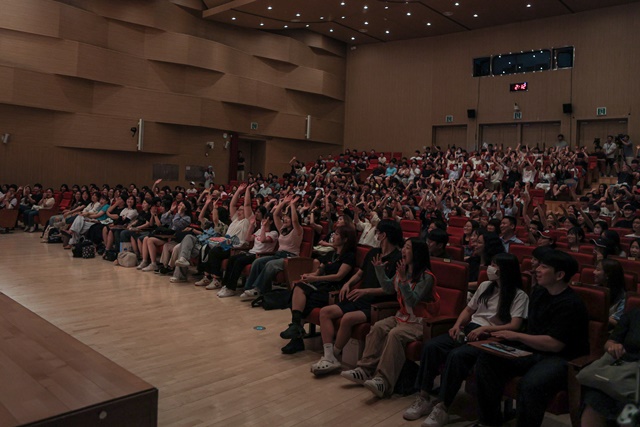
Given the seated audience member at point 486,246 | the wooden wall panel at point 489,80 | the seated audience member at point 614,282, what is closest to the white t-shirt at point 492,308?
the seated audience member at point 614,282

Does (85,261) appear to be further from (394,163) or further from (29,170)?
(394,163)

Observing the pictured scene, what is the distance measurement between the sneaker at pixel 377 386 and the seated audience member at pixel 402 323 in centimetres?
3

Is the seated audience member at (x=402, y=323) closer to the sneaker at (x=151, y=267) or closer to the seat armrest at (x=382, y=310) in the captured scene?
the seat armrest at (x=382, y=310)

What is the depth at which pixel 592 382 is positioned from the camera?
233cm

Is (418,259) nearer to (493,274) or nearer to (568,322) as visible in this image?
(493,274)

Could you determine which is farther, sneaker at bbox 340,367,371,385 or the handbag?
sneaker at bbox 340,367,371,385

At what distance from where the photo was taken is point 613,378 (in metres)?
2.27

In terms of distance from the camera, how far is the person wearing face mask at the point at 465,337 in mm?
2988

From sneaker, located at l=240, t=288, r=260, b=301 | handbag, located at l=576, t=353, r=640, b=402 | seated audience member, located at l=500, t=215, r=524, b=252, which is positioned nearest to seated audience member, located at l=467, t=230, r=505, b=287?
seated audience member, located at l=500, t=215, r=524, b=252

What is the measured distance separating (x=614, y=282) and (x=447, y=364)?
4.60 ft

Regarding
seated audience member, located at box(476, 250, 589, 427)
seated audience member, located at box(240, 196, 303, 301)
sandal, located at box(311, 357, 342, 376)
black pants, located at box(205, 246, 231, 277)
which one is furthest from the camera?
→ black pants, located at box(205, 246, 231, 277)

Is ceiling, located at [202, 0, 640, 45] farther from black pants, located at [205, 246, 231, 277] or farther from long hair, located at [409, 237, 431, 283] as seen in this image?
long hair, located at [409, 237, 431, 283]

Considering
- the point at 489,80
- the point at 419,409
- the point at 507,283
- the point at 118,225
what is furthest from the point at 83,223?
the point at 489,80

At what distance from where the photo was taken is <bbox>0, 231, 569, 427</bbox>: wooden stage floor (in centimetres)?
311
